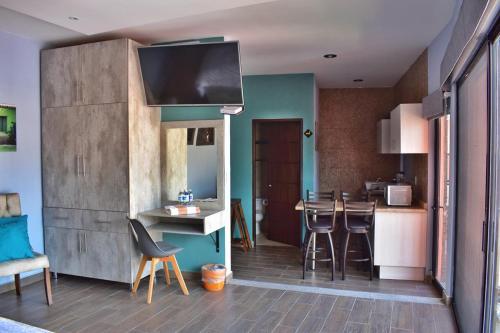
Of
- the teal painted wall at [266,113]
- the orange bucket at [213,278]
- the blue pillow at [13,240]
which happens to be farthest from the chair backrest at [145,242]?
the teal painted wall at [266,113]

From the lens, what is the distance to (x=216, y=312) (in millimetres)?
3771

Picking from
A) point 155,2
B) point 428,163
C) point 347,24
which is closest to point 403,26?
point 347,24

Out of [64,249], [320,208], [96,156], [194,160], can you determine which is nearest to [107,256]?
[64,249]

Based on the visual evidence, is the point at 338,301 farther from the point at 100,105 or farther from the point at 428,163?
the point at 100,105

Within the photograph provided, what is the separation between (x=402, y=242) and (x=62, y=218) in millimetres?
3946

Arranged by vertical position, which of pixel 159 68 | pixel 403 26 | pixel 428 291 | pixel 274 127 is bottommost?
pixel 428 291

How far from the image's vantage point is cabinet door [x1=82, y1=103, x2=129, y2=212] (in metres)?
4.31

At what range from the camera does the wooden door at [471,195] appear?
8.85 feet

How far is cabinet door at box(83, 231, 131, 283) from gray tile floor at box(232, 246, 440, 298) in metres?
1.34

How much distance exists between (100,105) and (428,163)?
3760mm

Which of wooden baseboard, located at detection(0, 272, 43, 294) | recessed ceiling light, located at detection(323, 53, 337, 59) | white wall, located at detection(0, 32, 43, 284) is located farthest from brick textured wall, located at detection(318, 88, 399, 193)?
wooden baseboard, located at detection(0, 272, 43, 294)

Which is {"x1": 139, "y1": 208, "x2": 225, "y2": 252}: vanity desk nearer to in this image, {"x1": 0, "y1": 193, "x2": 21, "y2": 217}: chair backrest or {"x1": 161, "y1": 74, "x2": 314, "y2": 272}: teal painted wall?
{"x1": 0, "y1": 193, "x2": 21, "y2": 217}: chair backrest

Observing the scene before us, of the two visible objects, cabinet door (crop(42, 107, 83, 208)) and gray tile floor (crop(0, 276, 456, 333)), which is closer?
gray tile floor (crop(0, 276, 456, 333))

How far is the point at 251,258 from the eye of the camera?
18.9 feet
